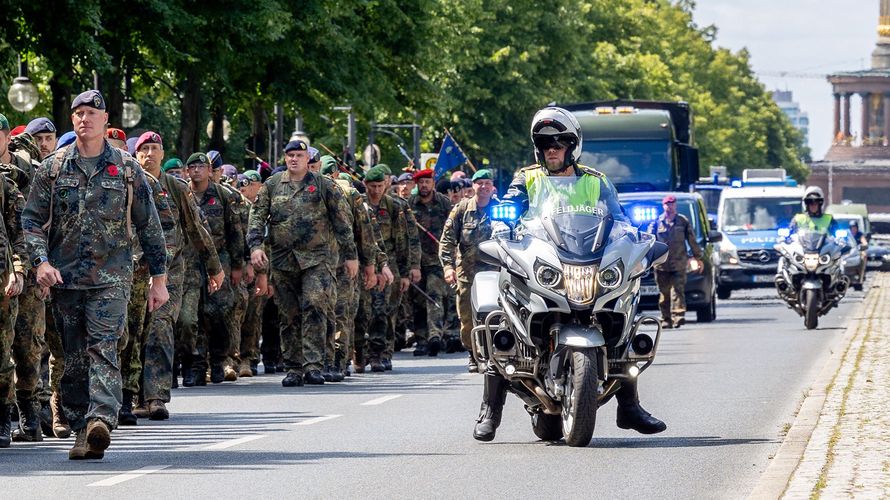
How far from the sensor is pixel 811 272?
2692cm

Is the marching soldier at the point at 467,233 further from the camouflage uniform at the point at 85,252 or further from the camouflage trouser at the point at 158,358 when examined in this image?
the camouflage uniform at the point at 85,252

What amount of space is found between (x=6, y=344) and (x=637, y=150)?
23414mm

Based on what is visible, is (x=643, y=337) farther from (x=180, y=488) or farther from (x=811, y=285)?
(x=811, y=285)

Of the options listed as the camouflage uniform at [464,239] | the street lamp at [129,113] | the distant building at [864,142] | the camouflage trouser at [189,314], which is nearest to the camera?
the camouflage trouser at [189,314]

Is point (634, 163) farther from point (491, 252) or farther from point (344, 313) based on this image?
point (491, 252)

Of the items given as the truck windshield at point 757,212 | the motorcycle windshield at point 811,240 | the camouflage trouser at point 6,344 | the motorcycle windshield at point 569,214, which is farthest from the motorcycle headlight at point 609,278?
the truck windshield at point 757,212

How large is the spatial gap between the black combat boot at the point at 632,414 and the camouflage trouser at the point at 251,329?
26.5 ft

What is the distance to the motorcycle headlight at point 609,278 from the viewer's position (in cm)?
1131

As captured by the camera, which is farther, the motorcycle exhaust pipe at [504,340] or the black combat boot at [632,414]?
the black combat boot at [632,414]

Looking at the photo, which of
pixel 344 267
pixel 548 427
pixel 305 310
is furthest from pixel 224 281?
pixel 548 427

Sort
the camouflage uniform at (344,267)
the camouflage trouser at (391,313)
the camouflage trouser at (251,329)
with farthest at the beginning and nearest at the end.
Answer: the camouflage trouser at (391,313)
the camouflage trouser at (251,329)
the camouflage uniform at (344,267)

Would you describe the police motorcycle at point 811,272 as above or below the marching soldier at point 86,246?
below

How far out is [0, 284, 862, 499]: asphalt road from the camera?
9961 mm

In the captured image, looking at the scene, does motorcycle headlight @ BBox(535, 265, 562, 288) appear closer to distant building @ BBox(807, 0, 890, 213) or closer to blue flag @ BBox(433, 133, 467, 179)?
blue flag @ BBox(433, 133, 467, 179)
